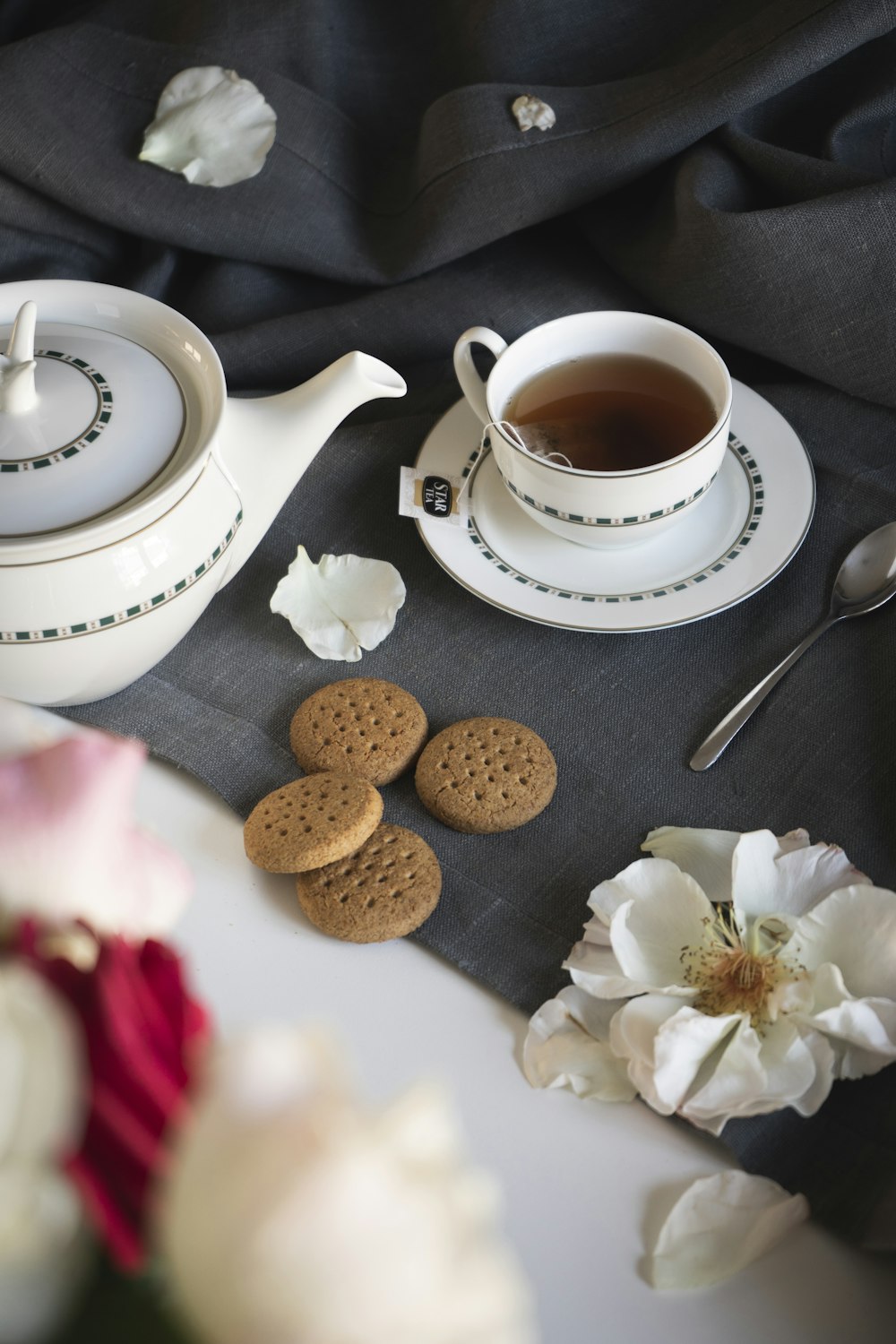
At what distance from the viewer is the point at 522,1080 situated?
21.8 inches

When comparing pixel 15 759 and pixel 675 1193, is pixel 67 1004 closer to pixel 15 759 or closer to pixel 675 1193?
pixel 15 759

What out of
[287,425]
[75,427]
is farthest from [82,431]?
[287,425]

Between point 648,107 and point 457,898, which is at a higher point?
point 648,107

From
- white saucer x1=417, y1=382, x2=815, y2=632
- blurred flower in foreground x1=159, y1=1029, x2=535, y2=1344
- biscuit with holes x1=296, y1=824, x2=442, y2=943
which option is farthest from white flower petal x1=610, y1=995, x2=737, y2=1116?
blurred flower in foreground x1=159, y1=1029, x2=535, y2=1344

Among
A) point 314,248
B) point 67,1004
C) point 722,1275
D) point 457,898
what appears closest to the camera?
point 67,1004

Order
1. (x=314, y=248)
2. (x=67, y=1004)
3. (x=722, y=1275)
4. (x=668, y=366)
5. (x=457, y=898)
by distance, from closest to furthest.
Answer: (x=67, y=1004), (x=722, y=1275), (x=457, y=898), (x=668, y=366), (x=314, y=248)

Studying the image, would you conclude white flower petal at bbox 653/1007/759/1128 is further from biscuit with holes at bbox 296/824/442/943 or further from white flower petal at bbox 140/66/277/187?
white flower petal at bbox 140/66/277/187

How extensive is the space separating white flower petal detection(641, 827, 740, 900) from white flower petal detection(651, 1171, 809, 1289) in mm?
142

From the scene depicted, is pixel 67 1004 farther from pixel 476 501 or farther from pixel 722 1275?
pixel 476 501

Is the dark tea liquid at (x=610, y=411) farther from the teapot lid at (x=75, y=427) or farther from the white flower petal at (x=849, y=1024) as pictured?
the white flower petal at (x=849, y=1024)

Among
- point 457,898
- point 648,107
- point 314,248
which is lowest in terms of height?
point 457,898

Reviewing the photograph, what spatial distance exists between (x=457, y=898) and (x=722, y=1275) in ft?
0.73

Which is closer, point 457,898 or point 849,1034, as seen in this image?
point 849,1034

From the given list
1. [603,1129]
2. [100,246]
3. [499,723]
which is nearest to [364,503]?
[499,723]
